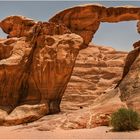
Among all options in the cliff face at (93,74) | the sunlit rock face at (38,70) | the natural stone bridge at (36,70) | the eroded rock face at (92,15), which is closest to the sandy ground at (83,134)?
the natural stone bridge at (36,70)

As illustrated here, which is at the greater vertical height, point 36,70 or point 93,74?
point 36,70

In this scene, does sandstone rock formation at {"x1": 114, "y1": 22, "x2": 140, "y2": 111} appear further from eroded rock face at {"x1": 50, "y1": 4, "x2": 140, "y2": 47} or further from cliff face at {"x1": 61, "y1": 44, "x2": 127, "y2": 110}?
cliff face at {"x1": 61, "y1": 44, "x2": 127, "y2": 110}

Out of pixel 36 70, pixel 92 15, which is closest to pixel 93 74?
pixel 92 15

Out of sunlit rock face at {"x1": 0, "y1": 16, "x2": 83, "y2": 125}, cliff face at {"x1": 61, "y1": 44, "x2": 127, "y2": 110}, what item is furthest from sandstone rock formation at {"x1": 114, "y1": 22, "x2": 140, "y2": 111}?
cliff face at {"x1": 61, "y1": 44, "x2": 127, "y2": 110}

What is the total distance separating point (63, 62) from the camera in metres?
22.5

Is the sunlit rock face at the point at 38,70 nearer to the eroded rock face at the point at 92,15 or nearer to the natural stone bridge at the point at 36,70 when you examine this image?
the natural stone bridge at the point at 36,70

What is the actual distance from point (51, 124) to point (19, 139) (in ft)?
13.3

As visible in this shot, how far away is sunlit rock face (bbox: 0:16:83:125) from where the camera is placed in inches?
885

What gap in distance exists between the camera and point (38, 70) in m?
22.9

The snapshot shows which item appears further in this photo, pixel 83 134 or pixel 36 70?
pixel 36 70

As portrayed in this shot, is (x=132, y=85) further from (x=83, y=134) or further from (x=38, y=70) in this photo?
(x=38, y=70)

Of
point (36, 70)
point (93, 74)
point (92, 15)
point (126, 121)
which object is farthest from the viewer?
point (93, 74)

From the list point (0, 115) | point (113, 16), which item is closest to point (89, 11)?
point (113, 16)

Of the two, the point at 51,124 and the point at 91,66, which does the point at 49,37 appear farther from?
the point at 91,66
